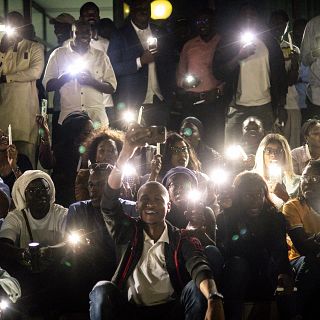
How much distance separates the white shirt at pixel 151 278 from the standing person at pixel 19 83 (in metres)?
3.54

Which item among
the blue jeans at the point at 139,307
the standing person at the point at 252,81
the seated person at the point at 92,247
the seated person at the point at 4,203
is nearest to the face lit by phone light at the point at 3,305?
the seated person at the point at 92,247

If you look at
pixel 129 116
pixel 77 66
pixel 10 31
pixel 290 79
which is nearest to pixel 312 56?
pixel 290 79

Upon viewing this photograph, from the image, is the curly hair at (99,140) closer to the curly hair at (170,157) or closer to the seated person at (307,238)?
the curly hair at (170,157)

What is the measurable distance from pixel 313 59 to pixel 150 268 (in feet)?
15.6

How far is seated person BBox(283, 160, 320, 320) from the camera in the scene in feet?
21.4

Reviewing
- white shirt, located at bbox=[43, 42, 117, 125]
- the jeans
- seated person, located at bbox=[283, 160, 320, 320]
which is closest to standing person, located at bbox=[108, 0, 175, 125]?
white shirt, located at bbox=[43, 42, 117, 125]

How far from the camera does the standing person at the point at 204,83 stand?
9.62 metres

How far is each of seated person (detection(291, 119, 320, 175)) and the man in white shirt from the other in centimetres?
229

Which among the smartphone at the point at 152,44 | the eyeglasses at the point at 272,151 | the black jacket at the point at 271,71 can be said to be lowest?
the eyeglasses at the point at 272,151

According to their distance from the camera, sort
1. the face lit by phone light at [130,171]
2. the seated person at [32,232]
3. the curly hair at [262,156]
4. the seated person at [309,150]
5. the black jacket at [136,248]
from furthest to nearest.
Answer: the seated person at [309,150] → the curly hair at [262,156] → the face lit by phone light at [130,171] → the seated person at [32,232] → the black jacket at [136,248]

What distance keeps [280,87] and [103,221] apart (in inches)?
151

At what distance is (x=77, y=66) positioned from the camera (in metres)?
9.21

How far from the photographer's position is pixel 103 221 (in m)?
6.67

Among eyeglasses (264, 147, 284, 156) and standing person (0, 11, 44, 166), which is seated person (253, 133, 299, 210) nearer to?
eyeglasses (264, 147, 284, 156)
